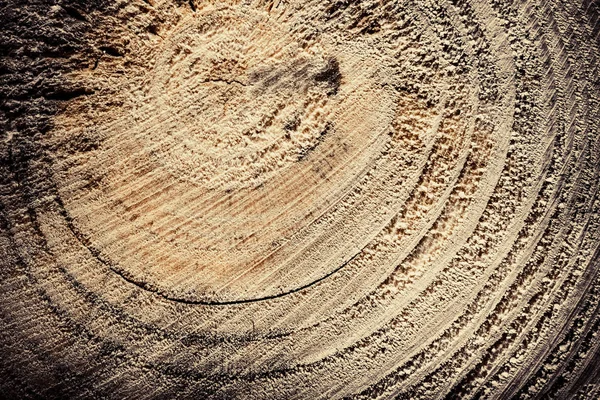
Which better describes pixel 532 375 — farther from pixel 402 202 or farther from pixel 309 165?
pixel 309 165

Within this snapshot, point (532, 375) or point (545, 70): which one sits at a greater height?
point (545, 70)

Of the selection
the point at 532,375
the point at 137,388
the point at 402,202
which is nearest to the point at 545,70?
the point at 402,202

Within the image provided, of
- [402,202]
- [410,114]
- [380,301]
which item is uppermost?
[410,114]

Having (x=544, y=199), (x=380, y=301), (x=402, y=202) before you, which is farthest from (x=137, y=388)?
(x=544, y=199)

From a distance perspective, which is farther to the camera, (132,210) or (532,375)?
(532,375)

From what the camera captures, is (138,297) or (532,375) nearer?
(138,297)

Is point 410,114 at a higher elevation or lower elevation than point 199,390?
higher

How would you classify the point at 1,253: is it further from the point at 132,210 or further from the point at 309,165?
the point at 309,165
